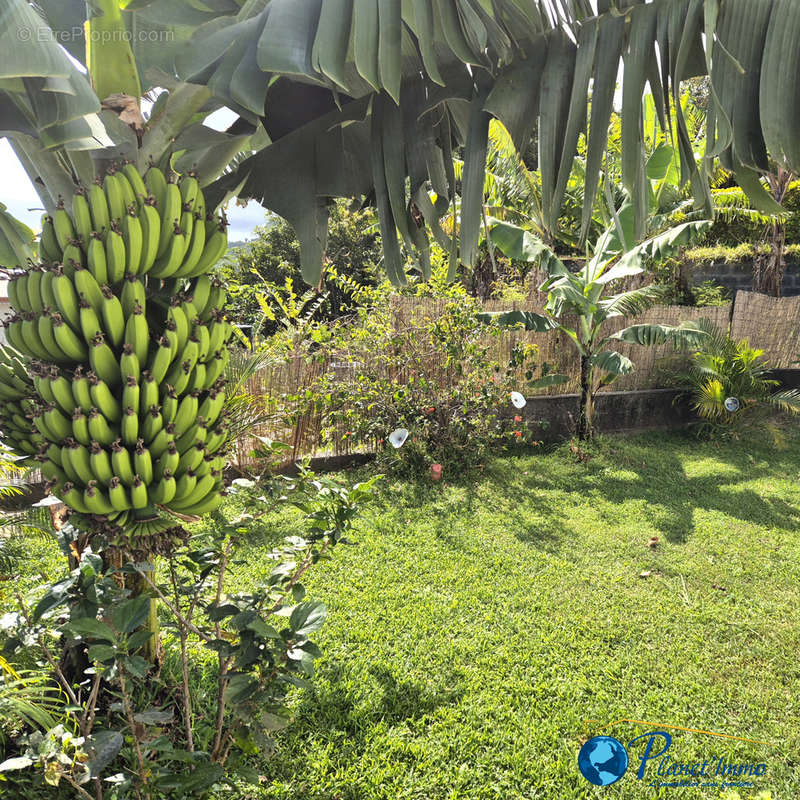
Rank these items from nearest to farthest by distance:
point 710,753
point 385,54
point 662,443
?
point 385,54, point 710,753, point 662,443

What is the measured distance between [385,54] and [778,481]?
6.48 m

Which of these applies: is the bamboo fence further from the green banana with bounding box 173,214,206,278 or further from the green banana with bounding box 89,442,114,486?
the green banana with bounding box 89,442,114,486

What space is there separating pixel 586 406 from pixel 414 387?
2.59 metres

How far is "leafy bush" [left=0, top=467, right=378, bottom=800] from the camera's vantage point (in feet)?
4.84

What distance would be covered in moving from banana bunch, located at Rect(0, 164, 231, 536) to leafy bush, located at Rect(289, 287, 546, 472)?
3.89 m

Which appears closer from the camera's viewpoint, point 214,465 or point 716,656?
point 214,465

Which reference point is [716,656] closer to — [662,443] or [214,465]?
[214,465]

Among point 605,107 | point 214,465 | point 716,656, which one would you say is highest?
point 605,107

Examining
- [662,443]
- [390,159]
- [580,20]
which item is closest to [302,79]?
[390,159]

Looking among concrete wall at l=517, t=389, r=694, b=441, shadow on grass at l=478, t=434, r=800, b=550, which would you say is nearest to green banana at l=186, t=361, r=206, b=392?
shadow on grass at l=478, t=434, r=800, b=550

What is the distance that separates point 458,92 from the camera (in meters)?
1.78

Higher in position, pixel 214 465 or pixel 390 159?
pixel 390 159

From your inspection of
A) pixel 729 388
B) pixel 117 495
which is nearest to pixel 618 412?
pixel 729 388

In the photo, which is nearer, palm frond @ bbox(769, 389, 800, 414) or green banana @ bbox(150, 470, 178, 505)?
green banana @ bbox(150, 470, 178, 505)
